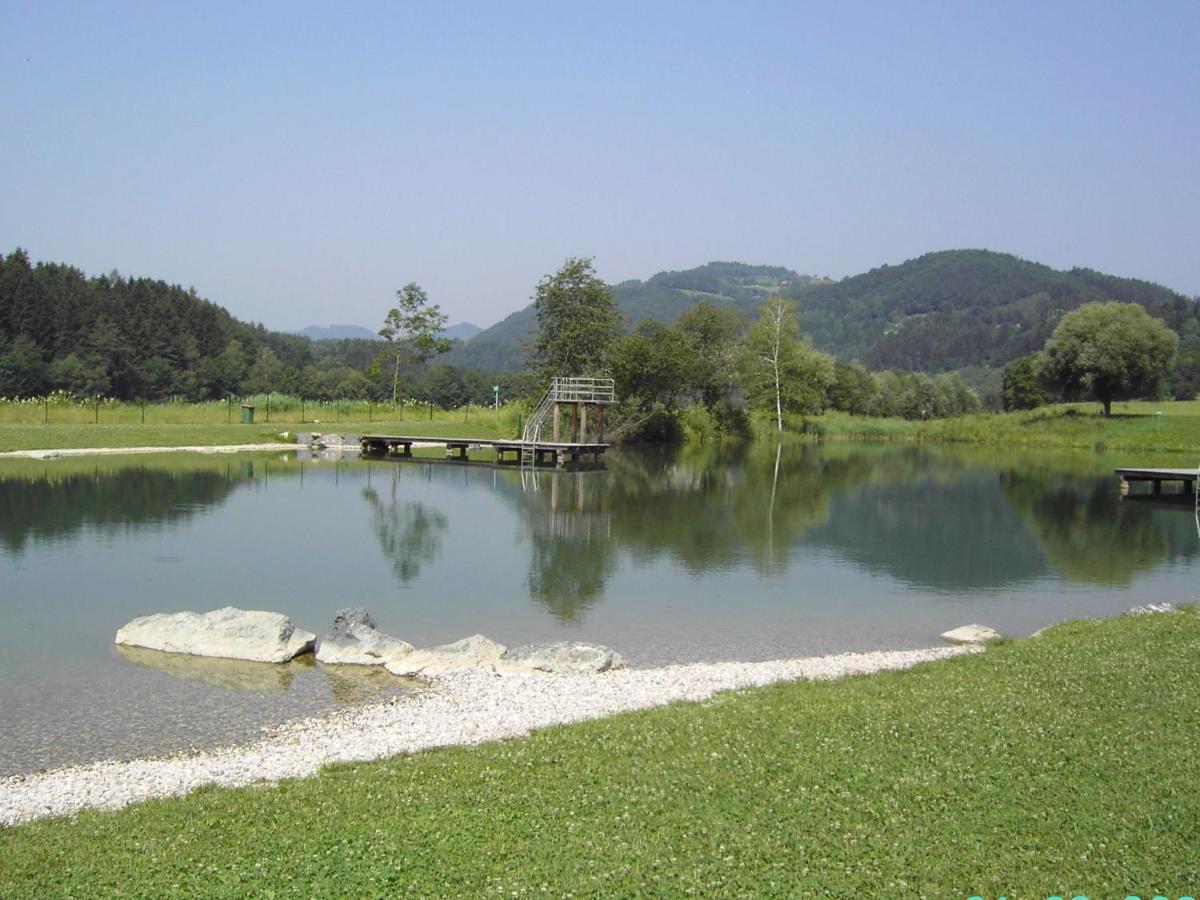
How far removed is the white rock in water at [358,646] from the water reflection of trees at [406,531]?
5148 mm

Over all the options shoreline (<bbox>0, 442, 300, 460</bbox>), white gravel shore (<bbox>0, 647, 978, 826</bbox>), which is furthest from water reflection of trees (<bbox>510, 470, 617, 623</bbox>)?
shoreline (<bbox>0, 442, 300, 460</bbox>)

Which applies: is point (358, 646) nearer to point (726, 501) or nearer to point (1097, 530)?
point (726, 501)

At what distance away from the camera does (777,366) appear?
7550 cm

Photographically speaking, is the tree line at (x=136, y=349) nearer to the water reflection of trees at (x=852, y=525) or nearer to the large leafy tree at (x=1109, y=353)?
the water reflection of trees at (x=852, y=525)

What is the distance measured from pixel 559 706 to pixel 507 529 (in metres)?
15.4

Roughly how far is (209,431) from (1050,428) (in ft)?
188

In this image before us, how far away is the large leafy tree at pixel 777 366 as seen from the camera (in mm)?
75562

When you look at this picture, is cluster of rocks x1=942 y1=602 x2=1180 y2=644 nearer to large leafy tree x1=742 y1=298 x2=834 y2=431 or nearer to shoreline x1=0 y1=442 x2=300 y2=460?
shoreline x1=0 y1=442 x2=300 y2=460

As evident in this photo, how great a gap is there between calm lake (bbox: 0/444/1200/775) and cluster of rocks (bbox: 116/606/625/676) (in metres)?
0.37

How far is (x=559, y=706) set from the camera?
10.8m

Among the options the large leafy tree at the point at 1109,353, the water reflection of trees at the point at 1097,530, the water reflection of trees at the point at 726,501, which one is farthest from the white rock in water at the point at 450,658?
the large leafy tree at the point at 1109,353

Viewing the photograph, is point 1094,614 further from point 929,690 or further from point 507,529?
point 507,529

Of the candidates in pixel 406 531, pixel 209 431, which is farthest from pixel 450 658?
pixel 209 431

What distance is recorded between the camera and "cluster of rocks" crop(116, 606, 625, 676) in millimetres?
12867
